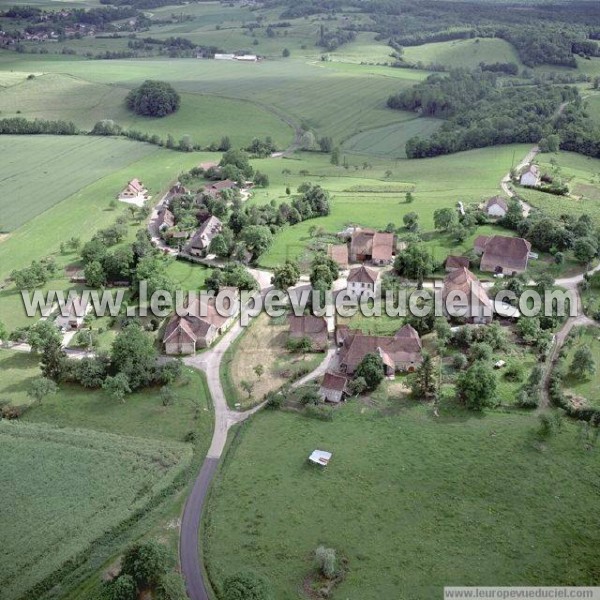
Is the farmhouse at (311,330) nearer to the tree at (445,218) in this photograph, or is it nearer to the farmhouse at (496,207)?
the tree at (445,218)

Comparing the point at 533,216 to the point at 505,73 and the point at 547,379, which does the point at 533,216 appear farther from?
the point at 505,73

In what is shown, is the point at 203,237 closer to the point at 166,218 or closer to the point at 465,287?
the point at 166,218

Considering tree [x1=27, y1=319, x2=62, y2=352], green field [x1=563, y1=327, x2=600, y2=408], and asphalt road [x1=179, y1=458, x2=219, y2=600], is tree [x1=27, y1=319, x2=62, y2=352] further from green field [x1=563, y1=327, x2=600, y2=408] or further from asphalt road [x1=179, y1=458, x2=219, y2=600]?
green field [x1=563, y1=327, x2=600, y2=408]

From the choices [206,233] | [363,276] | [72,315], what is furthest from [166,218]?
[363,276]

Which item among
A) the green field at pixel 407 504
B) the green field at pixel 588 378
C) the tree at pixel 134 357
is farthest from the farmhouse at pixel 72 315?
the green field at pixel 588 378

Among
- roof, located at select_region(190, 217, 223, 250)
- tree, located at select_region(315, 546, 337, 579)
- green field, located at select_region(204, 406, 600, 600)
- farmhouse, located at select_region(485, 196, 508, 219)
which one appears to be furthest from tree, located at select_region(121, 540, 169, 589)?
farmhouse, located at select_region(485, 196, 508, 219)
